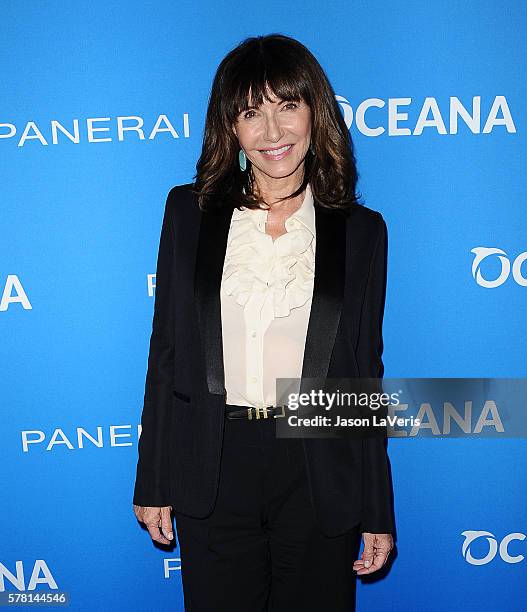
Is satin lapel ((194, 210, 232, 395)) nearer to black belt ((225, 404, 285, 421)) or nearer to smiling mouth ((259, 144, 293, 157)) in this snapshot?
black belt ((225, 404, 285, 421))

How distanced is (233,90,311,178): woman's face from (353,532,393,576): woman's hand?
0.99 meters

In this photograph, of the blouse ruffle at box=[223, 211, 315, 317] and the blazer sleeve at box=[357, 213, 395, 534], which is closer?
the blouse ruffle at box=[223, 211, 315, 317]

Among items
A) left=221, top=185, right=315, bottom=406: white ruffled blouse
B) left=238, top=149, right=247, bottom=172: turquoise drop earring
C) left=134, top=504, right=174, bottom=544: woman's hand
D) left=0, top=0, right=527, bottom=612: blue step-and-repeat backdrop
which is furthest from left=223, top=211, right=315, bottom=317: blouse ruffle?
left=134, top=504, right=174, bottom=544: woman's hand

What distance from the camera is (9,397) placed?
2.15 metres

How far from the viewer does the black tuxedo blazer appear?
4.95ft

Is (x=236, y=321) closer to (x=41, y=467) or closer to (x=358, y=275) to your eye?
(x=358, y=275)

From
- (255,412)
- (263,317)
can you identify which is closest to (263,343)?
(263,317)

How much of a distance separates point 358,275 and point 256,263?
256mm

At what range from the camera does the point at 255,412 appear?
4.88 ft

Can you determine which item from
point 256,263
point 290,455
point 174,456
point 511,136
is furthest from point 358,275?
point 511,136

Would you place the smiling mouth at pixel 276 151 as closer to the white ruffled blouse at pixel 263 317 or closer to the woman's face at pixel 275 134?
the woman's face at pixel 275 134

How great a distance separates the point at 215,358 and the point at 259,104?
2.00 feet

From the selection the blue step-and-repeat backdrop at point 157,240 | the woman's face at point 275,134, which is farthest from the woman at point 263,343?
the blue step-and-repeat backdrop at point 157,240

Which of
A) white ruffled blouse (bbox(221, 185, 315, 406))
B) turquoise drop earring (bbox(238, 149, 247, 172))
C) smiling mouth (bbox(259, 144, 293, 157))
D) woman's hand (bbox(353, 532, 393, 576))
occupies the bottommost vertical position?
woman's hand (bbox(353, 532, 393, 576))
